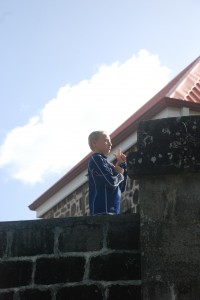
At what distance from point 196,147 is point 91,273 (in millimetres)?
937

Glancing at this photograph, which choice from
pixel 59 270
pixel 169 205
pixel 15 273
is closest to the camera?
pixel 169 205

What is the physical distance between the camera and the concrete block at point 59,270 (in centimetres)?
296

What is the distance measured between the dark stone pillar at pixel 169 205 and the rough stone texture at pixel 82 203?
16.3ft

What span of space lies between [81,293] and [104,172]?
1.26 metres

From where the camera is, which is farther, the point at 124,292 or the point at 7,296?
the point at 7,296

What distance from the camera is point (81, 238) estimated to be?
9.86ft

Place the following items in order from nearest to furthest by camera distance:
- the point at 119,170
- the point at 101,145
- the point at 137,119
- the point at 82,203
Answer: the point at 119,170
the point at 101,145
the point at 137,119
the point at 82,203

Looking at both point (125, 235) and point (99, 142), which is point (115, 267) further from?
point (99, 142)

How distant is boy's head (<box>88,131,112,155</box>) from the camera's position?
14.0ft

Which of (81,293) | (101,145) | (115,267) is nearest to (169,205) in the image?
(115,267)

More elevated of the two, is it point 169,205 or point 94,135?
point 94,135

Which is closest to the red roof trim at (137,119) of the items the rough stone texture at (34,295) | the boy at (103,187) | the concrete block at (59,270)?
the boy at (103,187)

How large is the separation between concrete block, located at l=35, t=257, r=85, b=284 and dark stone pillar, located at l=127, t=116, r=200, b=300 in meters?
0.45

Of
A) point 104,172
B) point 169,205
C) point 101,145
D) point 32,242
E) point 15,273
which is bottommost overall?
point 15,273
